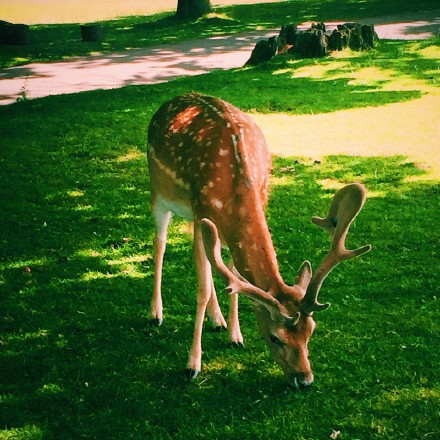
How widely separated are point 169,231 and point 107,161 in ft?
8.37

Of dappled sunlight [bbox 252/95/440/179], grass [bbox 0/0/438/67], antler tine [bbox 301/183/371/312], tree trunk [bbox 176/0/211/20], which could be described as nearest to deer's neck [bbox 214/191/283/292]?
antler tine [bbox 301/183/371/312]

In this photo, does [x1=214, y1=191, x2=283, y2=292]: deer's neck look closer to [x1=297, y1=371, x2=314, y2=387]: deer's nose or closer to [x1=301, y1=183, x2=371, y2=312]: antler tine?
[x1=301, y1=183, x2=371, y2=312]: antler tine

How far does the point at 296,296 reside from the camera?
375 cm

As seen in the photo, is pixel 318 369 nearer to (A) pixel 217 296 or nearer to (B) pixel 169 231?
(A) pixel 217 296

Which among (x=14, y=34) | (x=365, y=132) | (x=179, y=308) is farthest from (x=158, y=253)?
(x=14, y=34)

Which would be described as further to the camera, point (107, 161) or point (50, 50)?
point (50, 50)

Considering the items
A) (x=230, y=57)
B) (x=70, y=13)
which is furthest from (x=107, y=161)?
(x=70, y=13)

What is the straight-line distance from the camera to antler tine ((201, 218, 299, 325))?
11.7 ft

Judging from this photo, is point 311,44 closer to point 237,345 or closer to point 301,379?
point 237,345

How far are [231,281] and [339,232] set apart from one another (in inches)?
28.9

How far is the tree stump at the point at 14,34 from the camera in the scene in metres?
18.4

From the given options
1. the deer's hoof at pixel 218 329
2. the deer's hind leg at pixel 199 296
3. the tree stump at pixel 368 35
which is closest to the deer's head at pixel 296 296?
the deer's hind leg at pixel 199 296

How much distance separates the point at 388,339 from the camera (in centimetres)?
464

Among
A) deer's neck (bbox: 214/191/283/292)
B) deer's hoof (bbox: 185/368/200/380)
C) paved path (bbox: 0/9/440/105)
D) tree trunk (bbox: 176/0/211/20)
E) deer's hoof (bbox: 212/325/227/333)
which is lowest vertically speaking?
deer's hoof (bbox: 185/368/200/380)
